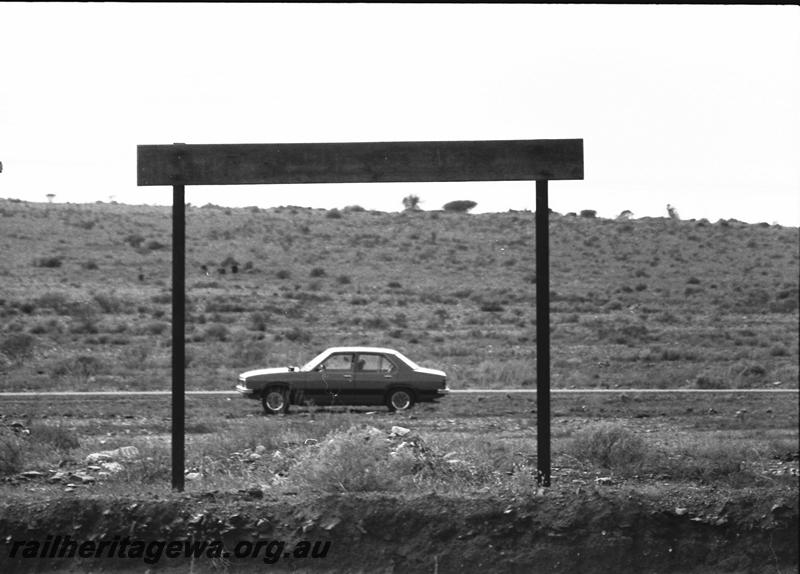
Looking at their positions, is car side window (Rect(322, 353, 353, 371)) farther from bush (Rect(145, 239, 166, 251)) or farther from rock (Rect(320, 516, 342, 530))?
bush (Rect(145, 239, 166, 251))

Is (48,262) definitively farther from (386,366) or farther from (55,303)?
(386,366)

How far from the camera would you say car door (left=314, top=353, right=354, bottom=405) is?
2077 centimetres

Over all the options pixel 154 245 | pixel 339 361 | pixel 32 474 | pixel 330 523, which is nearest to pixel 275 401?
pixel 339 361

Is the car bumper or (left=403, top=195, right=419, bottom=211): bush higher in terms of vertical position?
(left=403, top=195, right=419, bottom=211): bush

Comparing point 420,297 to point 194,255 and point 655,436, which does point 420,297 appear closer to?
point 194,255

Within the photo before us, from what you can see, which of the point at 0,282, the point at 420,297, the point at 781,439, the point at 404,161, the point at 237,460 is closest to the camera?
the point at 404,161

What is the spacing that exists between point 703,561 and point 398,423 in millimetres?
11407

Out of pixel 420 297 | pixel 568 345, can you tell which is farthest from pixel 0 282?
pixel 568 345

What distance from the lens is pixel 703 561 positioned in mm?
7383

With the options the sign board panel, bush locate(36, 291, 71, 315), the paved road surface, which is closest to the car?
the paved road surface

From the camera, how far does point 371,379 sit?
21.2 metres

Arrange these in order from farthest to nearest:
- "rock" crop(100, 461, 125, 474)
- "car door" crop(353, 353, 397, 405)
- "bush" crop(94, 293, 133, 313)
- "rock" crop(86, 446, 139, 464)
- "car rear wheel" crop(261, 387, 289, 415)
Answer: "bush" crop(94, 293, 133, 313) < "car door" crop(353, 353, 397, 405) < "car rear wheel" crop(261, 387, 289, 415) < "rock" crop(86, 446, 139, 464) < "rock" crop(100, 461, 125, 474)

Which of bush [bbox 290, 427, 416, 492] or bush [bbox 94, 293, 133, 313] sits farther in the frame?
bush [bbox 94, 293, 133, 313]

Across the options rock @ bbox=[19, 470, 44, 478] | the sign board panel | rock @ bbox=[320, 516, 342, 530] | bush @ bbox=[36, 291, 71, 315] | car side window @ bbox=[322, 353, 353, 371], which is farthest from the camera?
bush @ bbox=[36, 291, 71, 315]
